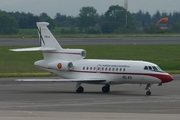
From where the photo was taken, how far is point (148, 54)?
77562mm

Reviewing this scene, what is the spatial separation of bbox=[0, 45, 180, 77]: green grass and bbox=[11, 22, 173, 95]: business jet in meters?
11.2

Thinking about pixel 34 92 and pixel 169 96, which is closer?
pixel 169 96

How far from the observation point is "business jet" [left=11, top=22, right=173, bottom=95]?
122ft

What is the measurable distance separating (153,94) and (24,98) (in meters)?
A: 8.49

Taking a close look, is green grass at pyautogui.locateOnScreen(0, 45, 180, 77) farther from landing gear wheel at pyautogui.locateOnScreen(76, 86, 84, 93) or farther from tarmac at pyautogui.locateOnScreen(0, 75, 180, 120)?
landing gear wheel at pyautogui.locateOnScreen(76, 86, 84, 93)

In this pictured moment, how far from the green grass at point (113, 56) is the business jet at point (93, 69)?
1122 centimetres

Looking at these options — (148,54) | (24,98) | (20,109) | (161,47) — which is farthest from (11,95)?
(161,47)

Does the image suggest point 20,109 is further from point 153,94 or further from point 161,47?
point 161,47

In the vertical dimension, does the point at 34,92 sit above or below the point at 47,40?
below

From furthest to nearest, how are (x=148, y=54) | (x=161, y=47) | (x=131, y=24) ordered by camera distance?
1. (x=131, y=24)
2. (x=161, y=47)
3. (x=148, y=54)

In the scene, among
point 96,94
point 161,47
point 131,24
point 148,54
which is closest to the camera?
point 96,94

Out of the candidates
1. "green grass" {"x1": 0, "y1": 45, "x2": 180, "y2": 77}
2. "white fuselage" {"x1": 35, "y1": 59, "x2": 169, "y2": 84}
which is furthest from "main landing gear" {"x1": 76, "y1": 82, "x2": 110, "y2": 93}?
"green grass" {"x1": 0, "y1": 45, "x2": 180, "y2": 77}

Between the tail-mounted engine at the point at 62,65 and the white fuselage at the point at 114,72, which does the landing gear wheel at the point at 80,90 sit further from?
the tail-mounted engine at the point at 62,65

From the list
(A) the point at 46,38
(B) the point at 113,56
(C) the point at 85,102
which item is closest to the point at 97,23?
(B) the point at 113,56
